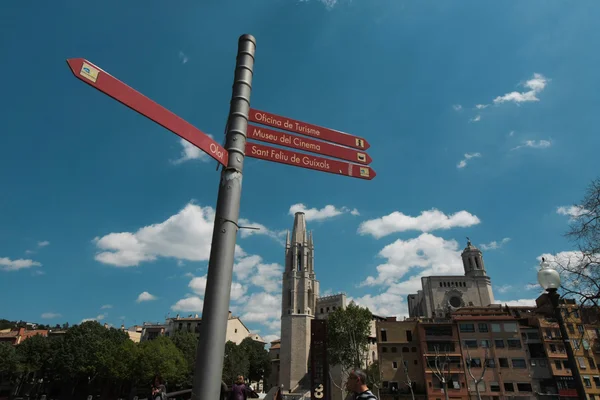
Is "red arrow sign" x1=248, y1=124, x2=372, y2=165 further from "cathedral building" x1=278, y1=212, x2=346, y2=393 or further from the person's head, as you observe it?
"cathedral building" x1=278, y1=212, x2=346, y2=393

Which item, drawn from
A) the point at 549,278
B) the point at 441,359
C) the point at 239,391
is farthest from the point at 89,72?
the point at 441,359

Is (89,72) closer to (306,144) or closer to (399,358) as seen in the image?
(306,144)

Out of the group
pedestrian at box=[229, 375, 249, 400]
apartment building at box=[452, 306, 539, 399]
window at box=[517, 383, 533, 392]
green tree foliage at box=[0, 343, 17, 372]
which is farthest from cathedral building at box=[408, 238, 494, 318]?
pedestrian at box=[229, 375, 249, 400]

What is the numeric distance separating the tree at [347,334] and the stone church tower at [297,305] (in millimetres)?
12980

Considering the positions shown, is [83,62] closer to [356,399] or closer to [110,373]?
[356,399]

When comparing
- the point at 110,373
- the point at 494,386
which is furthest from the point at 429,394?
the point at 110,373

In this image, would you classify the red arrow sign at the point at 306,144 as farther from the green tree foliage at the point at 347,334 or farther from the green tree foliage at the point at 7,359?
the green tree foliage at the point at 7,359

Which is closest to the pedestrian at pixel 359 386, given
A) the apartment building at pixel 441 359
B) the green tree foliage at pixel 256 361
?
the apartment building at pixel 441 359

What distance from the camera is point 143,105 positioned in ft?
11.7

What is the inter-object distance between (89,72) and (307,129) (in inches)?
106

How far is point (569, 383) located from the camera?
37.0 m

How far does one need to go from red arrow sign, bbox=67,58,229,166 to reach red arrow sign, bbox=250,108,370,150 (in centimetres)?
99

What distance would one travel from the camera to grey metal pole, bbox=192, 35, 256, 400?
3187 mm

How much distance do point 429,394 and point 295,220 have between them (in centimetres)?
5142
